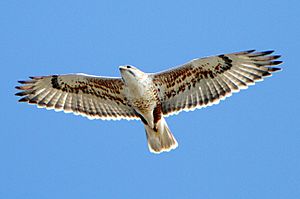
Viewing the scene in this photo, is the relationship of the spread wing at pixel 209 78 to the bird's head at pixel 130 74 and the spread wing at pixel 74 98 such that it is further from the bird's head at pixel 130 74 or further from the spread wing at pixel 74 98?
the spread wing at pixel 74 98

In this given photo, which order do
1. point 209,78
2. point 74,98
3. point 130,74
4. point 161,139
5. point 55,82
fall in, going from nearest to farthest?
point 130,74
point 209,78
point 161,139
point 55,82
point 74,98

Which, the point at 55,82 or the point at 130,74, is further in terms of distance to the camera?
the point at 55,82

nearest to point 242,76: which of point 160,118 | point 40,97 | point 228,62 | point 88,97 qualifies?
point 228,62

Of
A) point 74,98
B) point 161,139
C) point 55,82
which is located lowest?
point 161,139

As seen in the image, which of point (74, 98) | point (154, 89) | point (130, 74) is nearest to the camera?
point (130, 74)

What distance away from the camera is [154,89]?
13.8 m

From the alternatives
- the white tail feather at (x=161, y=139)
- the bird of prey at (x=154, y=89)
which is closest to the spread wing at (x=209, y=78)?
Result: the bird of prey at (x=154, y=89)

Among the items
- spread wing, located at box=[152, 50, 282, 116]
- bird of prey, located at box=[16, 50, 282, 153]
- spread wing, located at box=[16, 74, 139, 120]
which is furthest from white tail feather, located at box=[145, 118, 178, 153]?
spread wing, located at box=[16, 74, 139, 120]

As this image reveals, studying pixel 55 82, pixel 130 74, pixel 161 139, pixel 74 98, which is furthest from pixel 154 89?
pixel 55 82

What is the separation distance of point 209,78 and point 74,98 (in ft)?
8.74

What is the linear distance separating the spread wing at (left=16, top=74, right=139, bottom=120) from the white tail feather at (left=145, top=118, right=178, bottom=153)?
0.51m

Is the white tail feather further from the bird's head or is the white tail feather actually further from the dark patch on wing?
the dark patch on wing

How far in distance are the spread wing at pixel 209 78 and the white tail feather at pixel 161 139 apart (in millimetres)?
323

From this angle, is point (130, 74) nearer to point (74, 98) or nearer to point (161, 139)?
point (161, 139)
